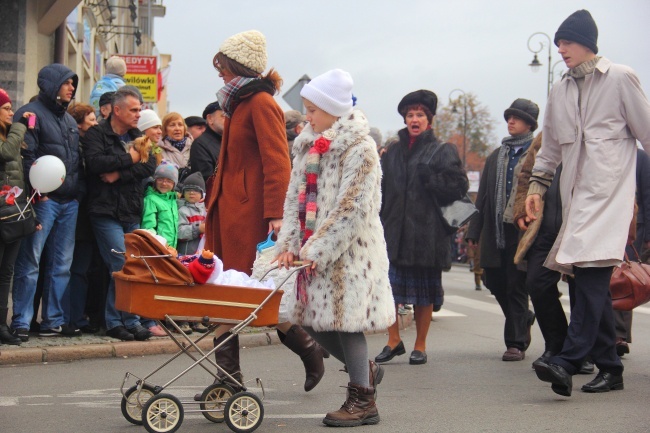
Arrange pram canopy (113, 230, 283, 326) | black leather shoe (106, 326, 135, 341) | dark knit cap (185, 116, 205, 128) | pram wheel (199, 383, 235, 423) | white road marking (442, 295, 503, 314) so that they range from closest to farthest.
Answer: pram canopy (113, 230, 283, 326), pram wheel (199, 383, 235, 423), black leather shoe (106, 326, 135, 341), dark knit cap (185, 116, 205, 128), white road marking (442, 295, 503, 314)

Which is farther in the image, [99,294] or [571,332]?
[99,294]

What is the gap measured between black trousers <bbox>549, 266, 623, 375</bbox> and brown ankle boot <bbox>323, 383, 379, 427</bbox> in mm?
1338

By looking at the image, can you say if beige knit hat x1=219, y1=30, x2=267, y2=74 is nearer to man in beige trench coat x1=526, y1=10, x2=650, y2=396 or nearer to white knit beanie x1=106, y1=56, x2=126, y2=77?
man in beige trench coat x1=526, y1=10, x2=650, y2=396

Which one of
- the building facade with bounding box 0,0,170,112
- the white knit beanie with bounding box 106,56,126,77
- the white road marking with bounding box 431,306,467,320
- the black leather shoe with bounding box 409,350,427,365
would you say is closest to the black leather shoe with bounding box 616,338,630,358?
the black leather shoe with bounding box 409,350,427,365

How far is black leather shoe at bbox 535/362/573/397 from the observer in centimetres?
657

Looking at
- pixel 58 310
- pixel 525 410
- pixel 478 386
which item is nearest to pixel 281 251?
pixel 525 410

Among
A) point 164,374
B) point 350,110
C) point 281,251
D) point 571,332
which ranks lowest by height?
point 164,374

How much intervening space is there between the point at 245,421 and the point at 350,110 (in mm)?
1789

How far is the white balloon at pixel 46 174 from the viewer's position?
905 cm

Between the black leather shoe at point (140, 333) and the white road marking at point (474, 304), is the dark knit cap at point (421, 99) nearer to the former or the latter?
the black leather shoe at point (140, 333)

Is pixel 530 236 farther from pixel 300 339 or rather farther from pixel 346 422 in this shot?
pixel 346 422

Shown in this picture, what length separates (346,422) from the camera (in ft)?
19.3

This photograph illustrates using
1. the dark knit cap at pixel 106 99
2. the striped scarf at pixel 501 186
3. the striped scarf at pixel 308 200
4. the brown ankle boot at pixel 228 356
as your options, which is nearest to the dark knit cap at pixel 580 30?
the striped scarf at pixel 308 200

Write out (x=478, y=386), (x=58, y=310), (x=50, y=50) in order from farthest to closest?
(x=50, y=50), (x=58, y=310), (x=478, y=386)
